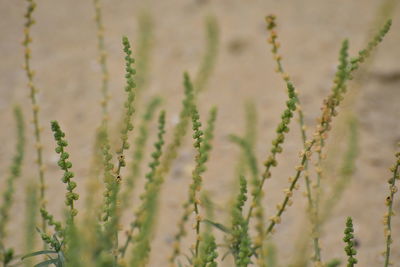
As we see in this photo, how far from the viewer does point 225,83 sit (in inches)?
162

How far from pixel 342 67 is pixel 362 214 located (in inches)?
72.0

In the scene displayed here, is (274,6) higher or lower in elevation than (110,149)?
higher

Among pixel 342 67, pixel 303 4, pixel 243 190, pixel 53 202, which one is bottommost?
pixel 243 190

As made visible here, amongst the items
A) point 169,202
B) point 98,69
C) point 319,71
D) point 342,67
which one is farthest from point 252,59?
point 342,67

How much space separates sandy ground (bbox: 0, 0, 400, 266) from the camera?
10.7 ft

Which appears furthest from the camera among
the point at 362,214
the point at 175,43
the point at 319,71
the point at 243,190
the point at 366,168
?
the point at 175,43

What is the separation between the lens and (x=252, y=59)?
167 inches

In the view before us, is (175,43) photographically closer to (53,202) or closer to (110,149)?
(53,202)

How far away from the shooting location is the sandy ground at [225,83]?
3.25 metres

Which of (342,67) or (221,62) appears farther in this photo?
(221,62)

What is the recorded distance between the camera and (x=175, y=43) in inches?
175

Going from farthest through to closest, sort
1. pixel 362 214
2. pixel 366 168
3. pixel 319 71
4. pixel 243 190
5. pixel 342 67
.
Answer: pixel 319 71, pixel 366 168, pixel 362 214, pixel 342 67, pixel 243 190

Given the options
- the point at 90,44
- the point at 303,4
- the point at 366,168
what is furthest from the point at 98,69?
the point at 366,168

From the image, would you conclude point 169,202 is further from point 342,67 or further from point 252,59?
point 342,67
